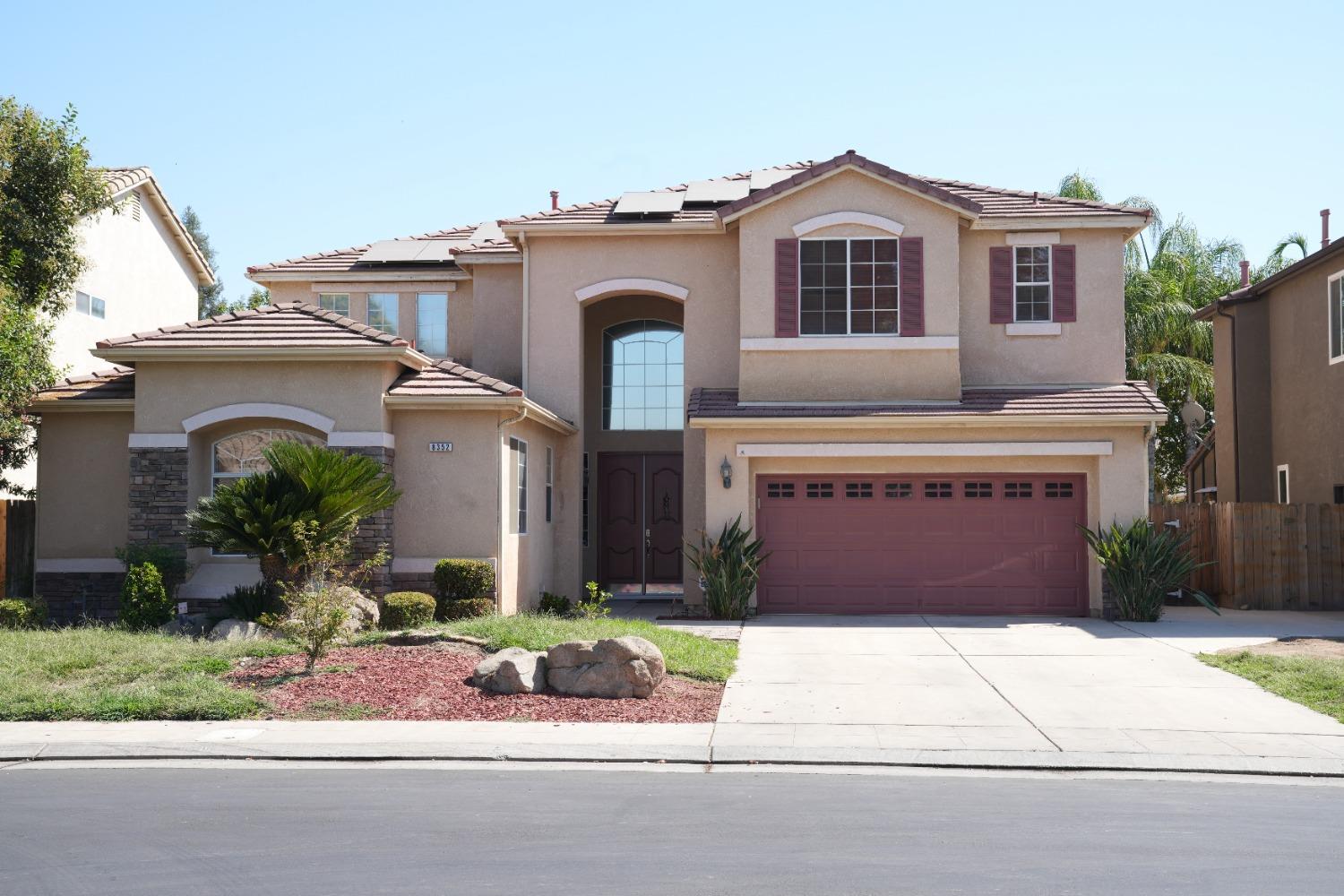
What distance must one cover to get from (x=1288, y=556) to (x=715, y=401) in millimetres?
9609

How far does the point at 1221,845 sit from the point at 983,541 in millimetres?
12191

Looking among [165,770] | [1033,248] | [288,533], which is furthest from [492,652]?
[1033,248]

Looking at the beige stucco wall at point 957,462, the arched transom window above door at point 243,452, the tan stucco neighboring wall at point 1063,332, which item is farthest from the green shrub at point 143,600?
the tan stucco neighboring wall at point 1063,332

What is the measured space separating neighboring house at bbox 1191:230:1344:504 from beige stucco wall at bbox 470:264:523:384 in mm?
13744

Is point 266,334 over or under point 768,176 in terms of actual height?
under

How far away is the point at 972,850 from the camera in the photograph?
265 inches

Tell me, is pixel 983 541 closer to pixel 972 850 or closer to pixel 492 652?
pixel 492 652

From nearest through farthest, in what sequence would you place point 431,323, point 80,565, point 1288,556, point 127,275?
1. point 80,565
2. point 1288,556
3. point 431,323
4. point 127,275

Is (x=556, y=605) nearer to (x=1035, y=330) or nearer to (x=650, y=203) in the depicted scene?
(x=650, y=203)

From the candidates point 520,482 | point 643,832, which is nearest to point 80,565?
point 520,482

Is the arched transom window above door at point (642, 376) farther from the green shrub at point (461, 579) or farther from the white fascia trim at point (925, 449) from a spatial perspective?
the green shrub at point (461, 579)

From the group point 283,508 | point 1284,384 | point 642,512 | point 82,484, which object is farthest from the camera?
point 1284,384

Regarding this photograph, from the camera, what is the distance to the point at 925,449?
1870 centimetres

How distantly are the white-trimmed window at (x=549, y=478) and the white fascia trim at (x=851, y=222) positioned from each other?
17.4 ft
